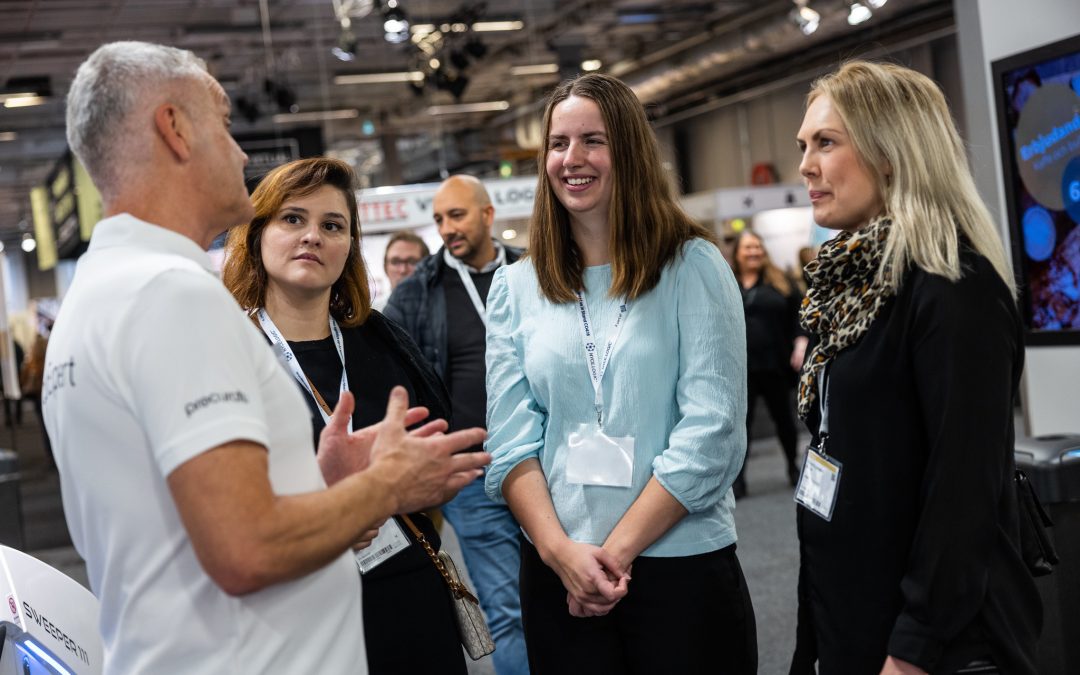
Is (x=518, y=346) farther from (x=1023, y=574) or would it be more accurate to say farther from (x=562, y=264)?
(x=1023, y=574)

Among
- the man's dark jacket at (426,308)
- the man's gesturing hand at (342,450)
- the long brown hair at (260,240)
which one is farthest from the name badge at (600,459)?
the man's dark jacket at (426,308)

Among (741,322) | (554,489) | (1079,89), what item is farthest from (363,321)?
(1079,89)

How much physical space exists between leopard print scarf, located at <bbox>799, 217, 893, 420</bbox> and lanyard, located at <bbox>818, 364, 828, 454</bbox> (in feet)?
0.04

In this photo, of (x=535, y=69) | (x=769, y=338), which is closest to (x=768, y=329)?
(x=769, y=338)

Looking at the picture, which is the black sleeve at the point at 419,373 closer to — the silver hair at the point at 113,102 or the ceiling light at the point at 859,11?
the silver hair at the point at 113,102

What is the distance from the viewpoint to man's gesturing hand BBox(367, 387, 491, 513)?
128 cm

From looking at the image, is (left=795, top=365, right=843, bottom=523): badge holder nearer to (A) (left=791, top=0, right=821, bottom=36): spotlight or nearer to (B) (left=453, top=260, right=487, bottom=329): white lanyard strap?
(B) (left=453, top=260, right=487, bottom=329): white lanyard strap

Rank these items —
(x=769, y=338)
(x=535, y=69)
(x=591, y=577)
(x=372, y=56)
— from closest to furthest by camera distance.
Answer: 1. (x=591, y=577)
2. (x=769, y=338)
3. (x=372, y=56)
4. (x=535, y=69)

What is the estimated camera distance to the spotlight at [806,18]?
9.80 metres

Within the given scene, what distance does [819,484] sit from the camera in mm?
1676

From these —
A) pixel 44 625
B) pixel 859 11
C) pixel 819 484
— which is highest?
pixel 859 11

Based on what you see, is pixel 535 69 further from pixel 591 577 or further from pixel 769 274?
pixel 591 577

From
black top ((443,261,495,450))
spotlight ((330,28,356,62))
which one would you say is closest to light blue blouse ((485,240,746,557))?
black top ((443,261,495,450))

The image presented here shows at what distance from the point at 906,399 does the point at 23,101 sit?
9.70m
